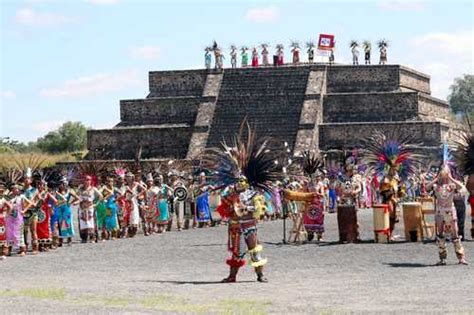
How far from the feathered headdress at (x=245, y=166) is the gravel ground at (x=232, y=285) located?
151cm

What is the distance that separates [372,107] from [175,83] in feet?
39.0

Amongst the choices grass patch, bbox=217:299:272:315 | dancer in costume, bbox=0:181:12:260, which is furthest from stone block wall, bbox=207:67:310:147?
grass patch, bbox=217:299:272:315

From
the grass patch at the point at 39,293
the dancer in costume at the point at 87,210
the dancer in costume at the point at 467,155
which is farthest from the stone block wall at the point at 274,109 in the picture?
the grass patch at the point at 39,293

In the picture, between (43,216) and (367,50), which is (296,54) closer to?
(367,50)

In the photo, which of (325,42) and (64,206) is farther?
(325,42)

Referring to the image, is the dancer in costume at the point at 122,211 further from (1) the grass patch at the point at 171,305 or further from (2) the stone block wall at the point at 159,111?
(2) the stone block wall at the point at 159,111

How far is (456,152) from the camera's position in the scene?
877 inches

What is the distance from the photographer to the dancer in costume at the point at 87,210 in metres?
24.6

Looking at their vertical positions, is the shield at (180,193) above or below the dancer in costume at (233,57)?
below

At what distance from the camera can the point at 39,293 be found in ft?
48.2

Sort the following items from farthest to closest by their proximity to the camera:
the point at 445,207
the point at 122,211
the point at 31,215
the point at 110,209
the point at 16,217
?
1. the point at 122,211
2. the point at 110,209
3. the point at 31,215
4. the point at 16,217
5. the point at 445,207

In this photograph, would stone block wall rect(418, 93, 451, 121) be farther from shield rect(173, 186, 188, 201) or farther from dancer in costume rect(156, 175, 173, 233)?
dancer in costume rect(156, 175, 173, 233)

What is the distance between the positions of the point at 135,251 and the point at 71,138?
82.9 meters

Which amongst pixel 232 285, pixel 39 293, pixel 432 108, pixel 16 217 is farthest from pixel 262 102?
pixel 39 293
